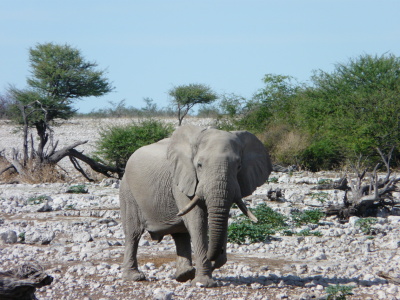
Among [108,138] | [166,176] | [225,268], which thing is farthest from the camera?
[108,138]

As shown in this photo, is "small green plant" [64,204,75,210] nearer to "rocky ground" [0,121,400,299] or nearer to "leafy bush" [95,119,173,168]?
"rocky ground" [0,121,400,299]

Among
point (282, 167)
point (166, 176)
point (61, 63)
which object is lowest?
point (282, 167)

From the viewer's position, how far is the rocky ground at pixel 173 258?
26.7 ft

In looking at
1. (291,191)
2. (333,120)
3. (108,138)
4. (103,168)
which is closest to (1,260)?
(291,191)

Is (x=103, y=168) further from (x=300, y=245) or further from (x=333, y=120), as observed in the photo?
(x=300, y=245)

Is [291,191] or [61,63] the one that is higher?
[61,63]

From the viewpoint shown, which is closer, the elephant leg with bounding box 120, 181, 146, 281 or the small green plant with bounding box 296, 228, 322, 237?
the elephant leg with bounding box 120, 181, 146, 281

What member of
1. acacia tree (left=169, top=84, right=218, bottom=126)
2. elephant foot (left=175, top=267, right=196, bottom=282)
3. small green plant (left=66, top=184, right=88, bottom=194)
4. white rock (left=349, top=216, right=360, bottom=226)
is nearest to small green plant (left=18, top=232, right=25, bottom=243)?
elephant foot (left=175, top=267, right=196, bottom=282)

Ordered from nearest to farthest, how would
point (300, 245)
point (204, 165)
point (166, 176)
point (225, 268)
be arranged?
1. point (204, 165)
2. point (166, 176)
3. point (225, 268)
4. point (300, 245)

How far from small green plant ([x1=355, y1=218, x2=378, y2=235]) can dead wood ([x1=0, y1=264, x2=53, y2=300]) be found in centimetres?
743

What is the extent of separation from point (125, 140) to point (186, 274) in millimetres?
17492

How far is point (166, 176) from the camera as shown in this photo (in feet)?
28.4

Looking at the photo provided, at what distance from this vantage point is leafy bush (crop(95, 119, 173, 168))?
997 inches

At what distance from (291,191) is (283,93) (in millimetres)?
17191
